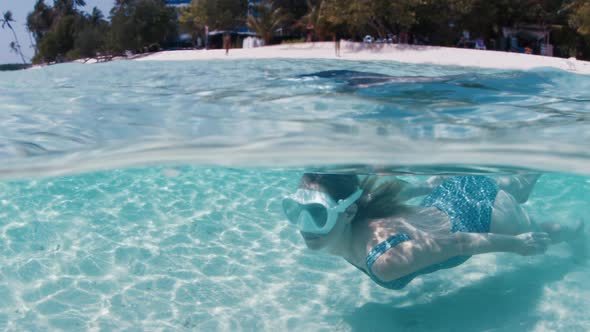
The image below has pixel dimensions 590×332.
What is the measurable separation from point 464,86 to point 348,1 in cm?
2383

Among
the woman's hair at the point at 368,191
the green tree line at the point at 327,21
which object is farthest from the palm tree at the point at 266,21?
the woman's hair at the point at 368,191

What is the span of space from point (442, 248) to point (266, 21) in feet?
115

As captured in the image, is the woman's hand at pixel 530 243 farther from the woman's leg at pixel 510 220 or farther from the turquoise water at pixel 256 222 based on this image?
the turquoise water at pixel 256 222

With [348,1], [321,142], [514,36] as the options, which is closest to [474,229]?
[321,142]

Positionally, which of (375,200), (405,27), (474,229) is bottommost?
(474,229)

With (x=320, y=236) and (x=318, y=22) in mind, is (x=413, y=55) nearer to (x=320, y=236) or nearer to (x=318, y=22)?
(x=318, y=22)

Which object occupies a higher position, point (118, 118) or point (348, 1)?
point (348, 1)

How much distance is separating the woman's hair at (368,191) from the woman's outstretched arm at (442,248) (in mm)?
510

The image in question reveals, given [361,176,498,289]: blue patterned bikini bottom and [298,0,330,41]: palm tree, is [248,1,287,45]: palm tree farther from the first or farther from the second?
[361,176,498,289]: blue patterned bikini bottom

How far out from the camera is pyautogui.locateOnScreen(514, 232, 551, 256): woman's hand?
4844mm

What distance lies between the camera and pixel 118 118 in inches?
252

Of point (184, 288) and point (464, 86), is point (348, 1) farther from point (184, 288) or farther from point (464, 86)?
point (184, 288)

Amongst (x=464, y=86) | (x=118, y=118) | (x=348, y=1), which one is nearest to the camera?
(x=118, y=118)

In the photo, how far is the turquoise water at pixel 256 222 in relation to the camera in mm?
5156
